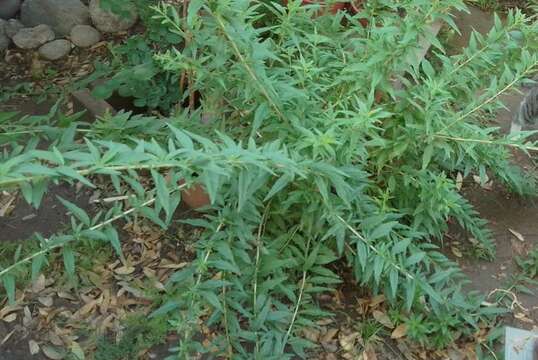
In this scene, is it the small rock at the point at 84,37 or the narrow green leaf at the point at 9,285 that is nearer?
the narrow green leaf at the point at 9,285

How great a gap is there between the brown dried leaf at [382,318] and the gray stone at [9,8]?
141 inches

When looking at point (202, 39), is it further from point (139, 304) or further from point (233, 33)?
point (139, 304)

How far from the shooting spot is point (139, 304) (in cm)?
311

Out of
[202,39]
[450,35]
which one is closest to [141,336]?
[202,39]

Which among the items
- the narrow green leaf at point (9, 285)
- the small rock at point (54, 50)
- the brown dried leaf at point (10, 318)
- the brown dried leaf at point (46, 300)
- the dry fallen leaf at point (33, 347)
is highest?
the narrow green leaf at point (9, 285)

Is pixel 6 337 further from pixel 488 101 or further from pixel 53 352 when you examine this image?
pixel 488 101

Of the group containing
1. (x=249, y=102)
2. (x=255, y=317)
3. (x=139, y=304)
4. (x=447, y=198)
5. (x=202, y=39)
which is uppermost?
(x=202, y=39)

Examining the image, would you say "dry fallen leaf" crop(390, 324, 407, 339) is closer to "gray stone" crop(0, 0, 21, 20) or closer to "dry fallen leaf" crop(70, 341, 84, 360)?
"dry fallen leaf" crop(70, 341, 84, 360)

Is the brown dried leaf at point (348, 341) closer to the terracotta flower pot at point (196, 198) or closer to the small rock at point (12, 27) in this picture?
the terracotta flower pot at point (196, 198)

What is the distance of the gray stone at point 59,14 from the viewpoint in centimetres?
485

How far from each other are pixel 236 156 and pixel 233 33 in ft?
2.23

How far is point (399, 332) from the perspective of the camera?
3016 mm

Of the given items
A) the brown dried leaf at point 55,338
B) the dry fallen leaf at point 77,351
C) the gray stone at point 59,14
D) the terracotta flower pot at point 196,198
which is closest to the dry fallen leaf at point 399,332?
the terracotta flower pot at point 196,198

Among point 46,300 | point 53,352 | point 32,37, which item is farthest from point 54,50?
point 53,352
